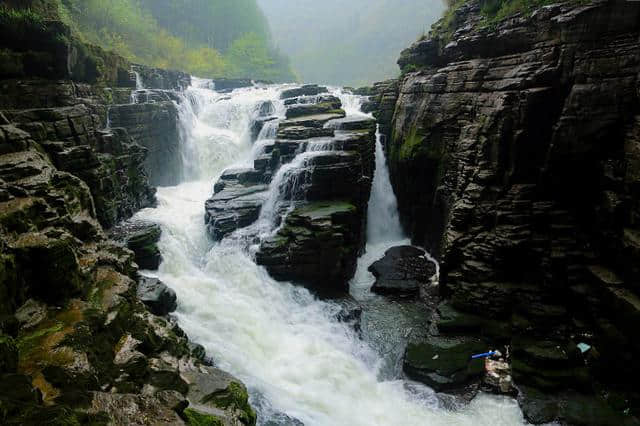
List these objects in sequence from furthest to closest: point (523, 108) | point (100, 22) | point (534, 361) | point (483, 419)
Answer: point (100, 22)
point (523, 108)
point (534, 361)
point (483, 419)

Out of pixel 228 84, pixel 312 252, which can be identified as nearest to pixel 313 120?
pixel 312 252

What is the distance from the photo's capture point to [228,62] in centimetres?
6819

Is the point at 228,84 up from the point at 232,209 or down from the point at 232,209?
up

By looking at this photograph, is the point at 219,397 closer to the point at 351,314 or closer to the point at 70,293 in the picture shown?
the point at 70,293

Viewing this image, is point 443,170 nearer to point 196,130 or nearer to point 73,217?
point 73,217

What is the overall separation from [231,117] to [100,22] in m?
26.6

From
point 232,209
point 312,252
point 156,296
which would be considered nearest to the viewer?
point 156,296

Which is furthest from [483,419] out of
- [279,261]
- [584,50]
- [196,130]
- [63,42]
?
[196,130]

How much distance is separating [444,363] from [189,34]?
224ft

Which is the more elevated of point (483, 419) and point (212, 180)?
point (212, 180)

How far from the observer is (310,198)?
1947 centimetres

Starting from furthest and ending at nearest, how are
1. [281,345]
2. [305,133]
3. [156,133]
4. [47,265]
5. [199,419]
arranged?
[156,133], [305,133], [281,345], [47,265], [199,419]

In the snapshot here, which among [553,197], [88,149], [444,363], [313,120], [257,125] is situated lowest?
[444,363]

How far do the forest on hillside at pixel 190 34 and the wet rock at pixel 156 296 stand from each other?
39.0 meters
